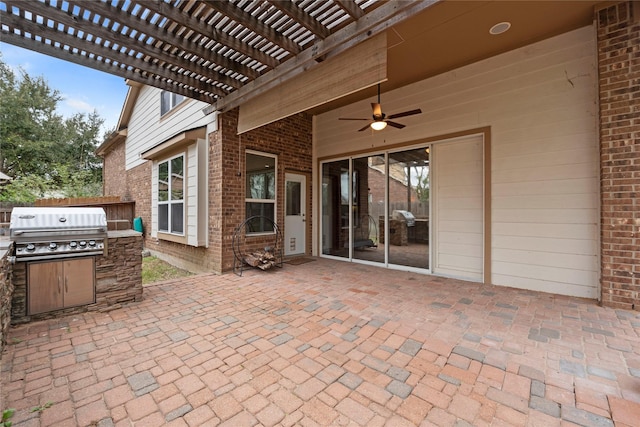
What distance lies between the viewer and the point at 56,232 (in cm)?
279

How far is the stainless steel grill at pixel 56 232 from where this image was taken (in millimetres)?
2633

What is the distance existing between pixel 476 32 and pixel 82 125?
21.2 meters

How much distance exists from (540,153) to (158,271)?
7295mm

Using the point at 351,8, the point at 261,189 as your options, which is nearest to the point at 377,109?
the point at 351,8

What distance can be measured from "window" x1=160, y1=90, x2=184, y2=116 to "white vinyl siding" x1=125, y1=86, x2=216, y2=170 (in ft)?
0.67

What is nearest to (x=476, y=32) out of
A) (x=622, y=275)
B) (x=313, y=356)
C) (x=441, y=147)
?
(x=441, y=147)

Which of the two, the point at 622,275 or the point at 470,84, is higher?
the point at 470,84

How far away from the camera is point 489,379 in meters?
1.85

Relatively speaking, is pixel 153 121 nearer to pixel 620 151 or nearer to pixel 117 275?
pixel 117 275

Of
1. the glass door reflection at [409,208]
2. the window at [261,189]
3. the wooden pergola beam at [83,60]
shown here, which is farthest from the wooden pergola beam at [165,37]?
the glass door reflection at [409,208]

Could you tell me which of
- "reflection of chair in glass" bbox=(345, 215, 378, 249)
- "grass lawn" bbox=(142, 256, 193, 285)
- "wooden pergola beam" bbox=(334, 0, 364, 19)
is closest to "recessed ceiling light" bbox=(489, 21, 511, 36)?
"wooden pergola beam" bbox=(334, 0, 364, 19)

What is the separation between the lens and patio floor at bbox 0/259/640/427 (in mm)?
1544

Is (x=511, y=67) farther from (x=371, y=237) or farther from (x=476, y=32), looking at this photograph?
(x=371, y=237)

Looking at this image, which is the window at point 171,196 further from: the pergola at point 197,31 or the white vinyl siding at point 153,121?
the pergola at point 197,31
